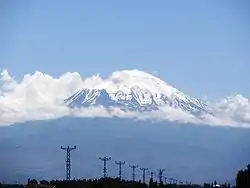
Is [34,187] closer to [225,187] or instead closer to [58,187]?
[58,187]

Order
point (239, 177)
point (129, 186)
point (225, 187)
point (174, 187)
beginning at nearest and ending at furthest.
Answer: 1. point (239, 177)
2. point (129, 186)
3. point (174, 187)
4. point (225, 187)

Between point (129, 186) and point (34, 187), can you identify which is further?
point (129, 186)

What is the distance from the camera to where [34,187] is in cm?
11300

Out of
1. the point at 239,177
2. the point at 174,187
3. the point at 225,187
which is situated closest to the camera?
the point at 239,177

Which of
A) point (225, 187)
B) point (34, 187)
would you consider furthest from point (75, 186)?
point (225, 187)

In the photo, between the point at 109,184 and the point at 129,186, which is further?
the point at 129,186

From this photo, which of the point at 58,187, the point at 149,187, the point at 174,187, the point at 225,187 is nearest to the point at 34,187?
the point at 58,187

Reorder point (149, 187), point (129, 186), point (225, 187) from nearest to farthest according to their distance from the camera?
1. point (129, 186)
2. point (149, 187)
3. point (225, 187)

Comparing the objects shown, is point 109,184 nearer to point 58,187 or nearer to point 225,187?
point 58,187

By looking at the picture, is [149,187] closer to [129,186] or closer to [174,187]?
[129,186]

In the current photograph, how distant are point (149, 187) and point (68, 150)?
870 inches

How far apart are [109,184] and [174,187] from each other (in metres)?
43.8

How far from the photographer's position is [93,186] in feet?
387

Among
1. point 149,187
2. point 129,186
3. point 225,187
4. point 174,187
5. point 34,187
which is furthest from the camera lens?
point 225,187
